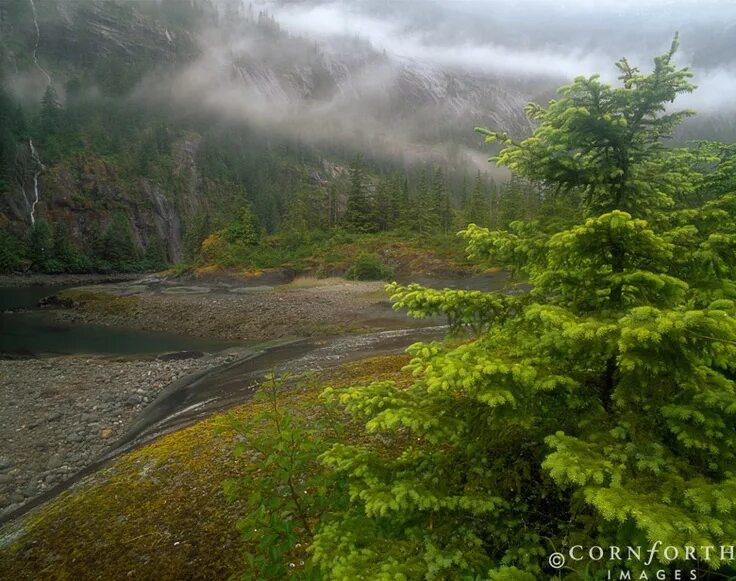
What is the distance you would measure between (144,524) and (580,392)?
22.2 ft

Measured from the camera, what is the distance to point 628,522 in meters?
2.72

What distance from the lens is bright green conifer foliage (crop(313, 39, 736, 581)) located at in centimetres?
278

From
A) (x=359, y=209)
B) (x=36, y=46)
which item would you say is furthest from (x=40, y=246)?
(x=36, y=46)

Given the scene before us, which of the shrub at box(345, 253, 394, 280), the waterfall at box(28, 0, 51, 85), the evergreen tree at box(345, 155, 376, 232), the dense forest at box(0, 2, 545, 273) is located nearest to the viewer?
the shrub at box(345, 253, 394, 280)

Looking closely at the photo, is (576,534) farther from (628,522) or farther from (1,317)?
(1,317)

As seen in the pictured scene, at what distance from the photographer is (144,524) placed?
266 inches

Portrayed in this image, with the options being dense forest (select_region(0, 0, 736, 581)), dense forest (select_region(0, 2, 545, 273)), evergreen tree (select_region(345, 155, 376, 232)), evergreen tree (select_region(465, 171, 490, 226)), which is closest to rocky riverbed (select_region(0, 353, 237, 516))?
dense forest (select_region(0, 0, 736, 581))

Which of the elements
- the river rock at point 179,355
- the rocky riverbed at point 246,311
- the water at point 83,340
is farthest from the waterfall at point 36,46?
the river rock at point 179,355

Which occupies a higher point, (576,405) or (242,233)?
(576,405)

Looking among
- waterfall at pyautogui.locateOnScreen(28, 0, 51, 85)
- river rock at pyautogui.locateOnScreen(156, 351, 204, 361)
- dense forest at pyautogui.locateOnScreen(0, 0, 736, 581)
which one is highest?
waterfall at pyautogui.locateOnScreen(28, 0, 51, 85)

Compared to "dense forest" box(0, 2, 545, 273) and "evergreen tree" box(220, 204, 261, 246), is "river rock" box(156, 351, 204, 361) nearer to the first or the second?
"dense forest" box(0, 2, 545, 273)

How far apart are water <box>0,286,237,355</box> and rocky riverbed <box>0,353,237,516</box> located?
3.16m

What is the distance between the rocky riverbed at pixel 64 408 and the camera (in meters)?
11.5

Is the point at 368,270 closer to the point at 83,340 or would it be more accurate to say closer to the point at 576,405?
the point at 83,340
